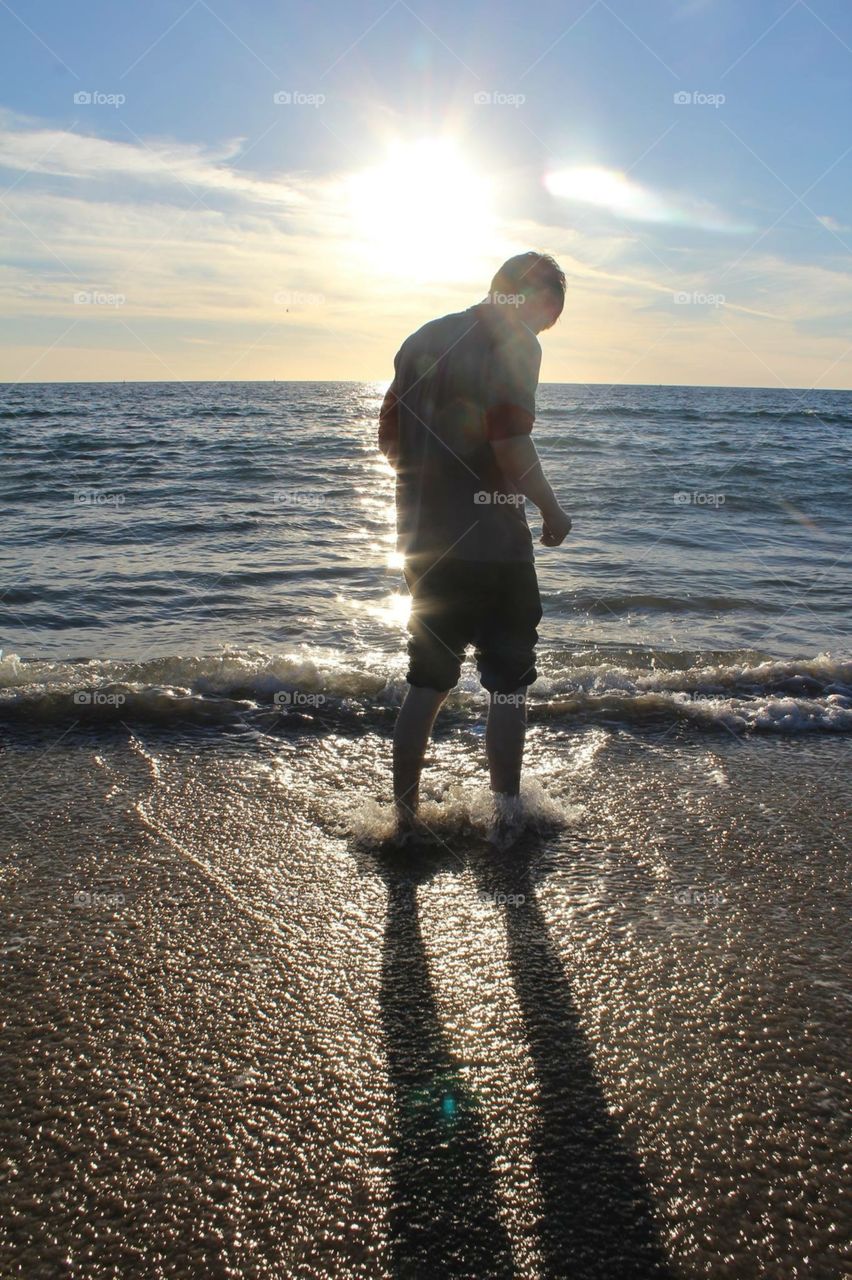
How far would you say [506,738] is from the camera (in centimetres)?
293

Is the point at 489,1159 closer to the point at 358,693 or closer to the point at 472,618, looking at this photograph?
the point at 472,618

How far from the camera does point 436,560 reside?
9.29 feet

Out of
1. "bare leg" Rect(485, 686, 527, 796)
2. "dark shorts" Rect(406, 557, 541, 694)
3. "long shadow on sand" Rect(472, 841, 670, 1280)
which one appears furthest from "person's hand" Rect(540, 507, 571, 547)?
"long shadow on sand" Rect(472, 841, 670, 1280)

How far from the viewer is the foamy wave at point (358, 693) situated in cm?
416

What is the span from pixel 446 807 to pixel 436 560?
33.6 inches

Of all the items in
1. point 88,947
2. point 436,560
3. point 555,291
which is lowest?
point 88,947

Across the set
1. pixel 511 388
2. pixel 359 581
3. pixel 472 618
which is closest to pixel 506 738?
pixel 472 618

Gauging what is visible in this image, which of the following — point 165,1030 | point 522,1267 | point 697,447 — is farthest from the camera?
point 697,447

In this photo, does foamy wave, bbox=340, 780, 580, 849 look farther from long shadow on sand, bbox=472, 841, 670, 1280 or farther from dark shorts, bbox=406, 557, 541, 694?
long shadow on sand, bbox=472, 841, 670, 1280

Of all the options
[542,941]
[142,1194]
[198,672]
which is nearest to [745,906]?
[542,941]

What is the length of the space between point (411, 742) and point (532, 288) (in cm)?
145

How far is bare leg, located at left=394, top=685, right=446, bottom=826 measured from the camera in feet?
9.41

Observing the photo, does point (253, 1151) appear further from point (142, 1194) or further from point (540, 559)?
point (540, 559)

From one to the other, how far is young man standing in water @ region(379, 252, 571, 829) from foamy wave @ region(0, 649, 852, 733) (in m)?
1.39
